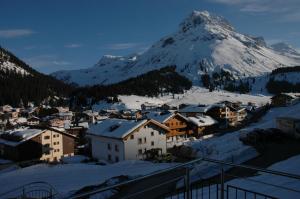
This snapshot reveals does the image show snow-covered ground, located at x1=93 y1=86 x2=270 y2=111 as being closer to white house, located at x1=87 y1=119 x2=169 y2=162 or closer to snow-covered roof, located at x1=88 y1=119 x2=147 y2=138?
snow-covered roof, located at x1=88 y1=119 x2=147 y2=138

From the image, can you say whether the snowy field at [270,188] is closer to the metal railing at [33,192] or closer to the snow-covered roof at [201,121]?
the metal railing at [33,192]

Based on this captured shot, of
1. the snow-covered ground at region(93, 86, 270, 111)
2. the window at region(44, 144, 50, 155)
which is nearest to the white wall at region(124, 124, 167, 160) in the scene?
the window at region(44, 144, 50, 155)

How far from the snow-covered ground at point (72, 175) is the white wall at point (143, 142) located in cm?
936

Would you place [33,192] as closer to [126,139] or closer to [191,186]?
[191,186]

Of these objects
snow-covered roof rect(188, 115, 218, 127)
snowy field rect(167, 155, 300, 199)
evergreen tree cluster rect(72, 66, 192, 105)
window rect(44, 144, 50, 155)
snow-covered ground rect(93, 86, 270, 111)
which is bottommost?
window rect(44, 144, 50, 155)

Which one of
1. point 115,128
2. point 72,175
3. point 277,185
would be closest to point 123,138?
point 115,128

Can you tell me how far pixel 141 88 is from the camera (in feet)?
493

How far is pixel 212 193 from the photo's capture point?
12.1 m

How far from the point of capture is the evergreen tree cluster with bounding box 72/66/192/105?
461ft

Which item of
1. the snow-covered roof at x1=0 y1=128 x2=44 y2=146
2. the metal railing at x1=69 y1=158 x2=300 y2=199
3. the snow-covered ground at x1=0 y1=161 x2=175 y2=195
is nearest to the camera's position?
the metal railing at x1=69 y1=158 x2=300 y2=199

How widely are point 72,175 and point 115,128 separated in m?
17.2

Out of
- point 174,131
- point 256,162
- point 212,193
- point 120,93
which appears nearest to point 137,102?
point 120,93

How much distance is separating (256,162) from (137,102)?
357 feet

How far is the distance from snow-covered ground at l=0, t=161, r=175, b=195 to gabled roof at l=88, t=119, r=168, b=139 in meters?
9.93
